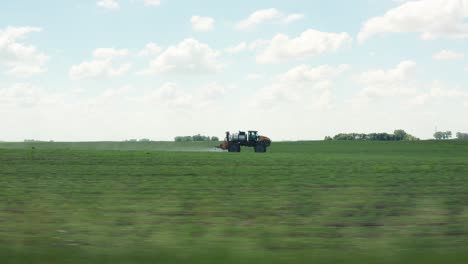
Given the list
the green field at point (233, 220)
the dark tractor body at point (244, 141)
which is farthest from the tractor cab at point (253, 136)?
the green field at point (233, 220)

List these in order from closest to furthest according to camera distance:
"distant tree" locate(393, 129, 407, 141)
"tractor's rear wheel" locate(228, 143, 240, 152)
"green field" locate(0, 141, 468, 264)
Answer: "green field" locate(0, 141, 468, 264) → "tractor's rear wheel" locate(228, 143, 240, 152) → "distant tree" locate(393, 129, 407, 141)

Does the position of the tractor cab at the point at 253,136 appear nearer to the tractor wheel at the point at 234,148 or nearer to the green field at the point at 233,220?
the tractor wheel at the point at 234,148

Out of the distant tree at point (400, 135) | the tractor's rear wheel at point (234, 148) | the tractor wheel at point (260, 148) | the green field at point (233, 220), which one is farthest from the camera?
the distant tree at point (400, 135)

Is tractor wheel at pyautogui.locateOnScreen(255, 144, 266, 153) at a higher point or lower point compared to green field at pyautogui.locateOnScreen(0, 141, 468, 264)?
higher

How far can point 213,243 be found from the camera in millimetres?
8898

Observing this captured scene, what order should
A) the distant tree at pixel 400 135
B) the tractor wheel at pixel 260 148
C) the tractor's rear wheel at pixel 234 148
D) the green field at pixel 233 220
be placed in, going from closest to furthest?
the green field at pixel 233 220 < the tractor's rear wheel at pixel 234 148 < the tractor wheel at pixel 260 148 < the distant tree at pixel 400 135

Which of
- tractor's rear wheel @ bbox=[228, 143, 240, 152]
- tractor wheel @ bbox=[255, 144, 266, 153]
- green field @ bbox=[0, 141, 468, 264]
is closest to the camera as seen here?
green field @ bbox=[0, 141, 468, 264]

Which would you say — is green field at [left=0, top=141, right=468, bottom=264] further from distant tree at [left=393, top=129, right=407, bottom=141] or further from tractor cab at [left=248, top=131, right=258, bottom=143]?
distant tree at [left=393, top=129, right=407, bottom=141]

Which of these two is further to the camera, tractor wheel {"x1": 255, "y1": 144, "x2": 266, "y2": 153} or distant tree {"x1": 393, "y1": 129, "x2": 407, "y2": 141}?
distant tree {"x1": 393, "y1": 129, "x2": 407, "y2": 141}

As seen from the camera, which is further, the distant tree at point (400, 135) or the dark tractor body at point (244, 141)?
the distant tree at point (400, 135)

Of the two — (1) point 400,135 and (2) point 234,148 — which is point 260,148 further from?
(1) point 400,135

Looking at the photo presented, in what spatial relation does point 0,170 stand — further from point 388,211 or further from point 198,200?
point 388,211

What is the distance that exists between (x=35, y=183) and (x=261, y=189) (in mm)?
7575

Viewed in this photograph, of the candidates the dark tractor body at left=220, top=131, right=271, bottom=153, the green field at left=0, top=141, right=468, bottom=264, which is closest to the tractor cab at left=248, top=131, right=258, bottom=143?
the dark tractor body at left=220, top=131, right=271, bottom=153
